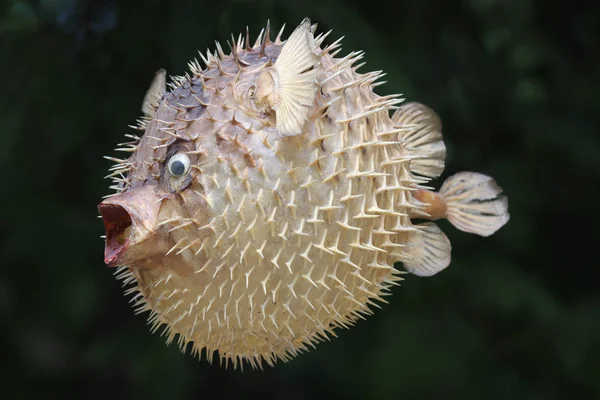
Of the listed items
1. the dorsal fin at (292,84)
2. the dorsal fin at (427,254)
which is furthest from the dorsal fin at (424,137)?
the dorsal fin at (292,84)

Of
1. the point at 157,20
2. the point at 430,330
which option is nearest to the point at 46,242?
the point at 157,20

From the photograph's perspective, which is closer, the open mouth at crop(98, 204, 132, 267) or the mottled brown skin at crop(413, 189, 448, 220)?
the open mouth at crop(98, 204, 132, 267)

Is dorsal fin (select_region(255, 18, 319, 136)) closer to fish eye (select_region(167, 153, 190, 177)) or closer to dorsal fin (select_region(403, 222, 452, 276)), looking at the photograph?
fish eye (select_region(167, 153, 190, 177))

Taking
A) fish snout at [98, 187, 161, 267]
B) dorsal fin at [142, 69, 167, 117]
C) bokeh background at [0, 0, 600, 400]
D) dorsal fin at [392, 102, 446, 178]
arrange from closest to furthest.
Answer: fish snout at [98, 187, 161, 267] → dorsal fin at [142, 69, 167, 117] → dorsal fin at [392, 102, 446, 178] → bokeh background at [0, 0, 600, 400]

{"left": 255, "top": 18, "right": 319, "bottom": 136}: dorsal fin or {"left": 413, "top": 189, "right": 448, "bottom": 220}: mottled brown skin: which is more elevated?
{"left": 255, "top": 18, "right": 319, "bottom": 136}: dorsal fin

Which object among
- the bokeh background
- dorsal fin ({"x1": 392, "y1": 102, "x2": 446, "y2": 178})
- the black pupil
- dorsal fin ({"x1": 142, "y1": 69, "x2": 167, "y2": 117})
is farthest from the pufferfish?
the bokeh background

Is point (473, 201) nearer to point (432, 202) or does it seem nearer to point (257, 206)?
point (432, 202)

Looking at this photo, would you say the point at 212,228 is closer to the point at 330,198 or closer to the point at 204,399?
the point at 330,198
